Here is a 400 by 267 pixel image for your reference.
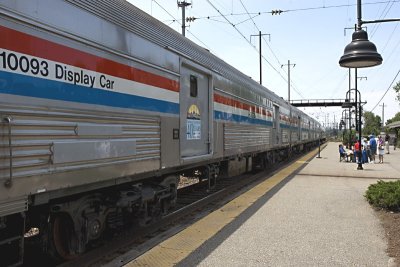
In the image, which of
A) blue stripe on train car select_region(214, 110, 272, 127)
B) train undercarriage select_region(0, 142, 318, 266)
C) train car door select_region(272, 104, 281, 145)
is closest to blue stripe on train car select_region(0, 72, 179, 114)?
train undercarriage select_region(0, 142, 318, 266)

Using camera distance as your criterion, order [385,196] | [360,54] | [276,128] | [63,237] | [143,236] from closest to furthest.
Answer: [63,237] → [143,236] → [360,54] → [385,196] → [276,128]

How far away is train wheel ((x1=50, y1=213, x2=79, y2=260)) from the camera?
4.78 metres

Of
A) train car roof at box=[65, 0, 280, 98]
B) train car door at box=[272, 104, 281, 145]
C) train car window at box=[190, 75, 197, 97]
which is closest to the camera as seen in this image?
train car roof at box=[65, 0, 280, 98]

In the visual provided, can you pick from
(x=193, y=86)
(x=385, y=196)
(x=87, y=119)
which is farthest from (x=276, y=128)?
(x=87, y=119)

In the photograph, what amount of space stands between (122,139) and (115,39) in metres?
1.24

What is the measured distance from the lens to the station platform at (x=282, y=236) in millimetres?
5008

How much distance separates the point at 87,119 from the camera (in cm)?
451

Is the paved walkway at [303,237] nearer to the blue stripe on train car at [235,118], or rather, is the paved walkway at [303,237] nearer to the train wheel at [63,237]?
the train wheel at [63,237]

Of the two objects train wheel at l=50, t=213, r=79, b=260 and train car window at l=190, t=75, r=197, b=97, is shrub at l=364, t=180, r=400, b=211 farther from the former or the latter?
train wheel at l=50, t=213, r=79, b=260

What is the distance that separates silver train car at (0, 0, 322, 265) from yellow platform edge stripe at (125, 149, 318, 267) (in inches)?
27.9

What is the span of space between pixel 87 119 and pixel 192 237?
2497 millimetres

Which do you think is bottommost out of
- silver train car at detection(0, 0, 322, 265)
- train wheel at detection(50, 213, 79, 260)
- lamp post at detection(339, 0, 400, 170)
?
train wheel at detection(50, 213, 79, 260)

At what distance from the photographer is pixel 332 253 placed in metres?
5.23

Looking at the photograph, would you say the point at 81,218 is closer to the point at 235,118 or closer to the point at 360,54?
the point at 360,54
